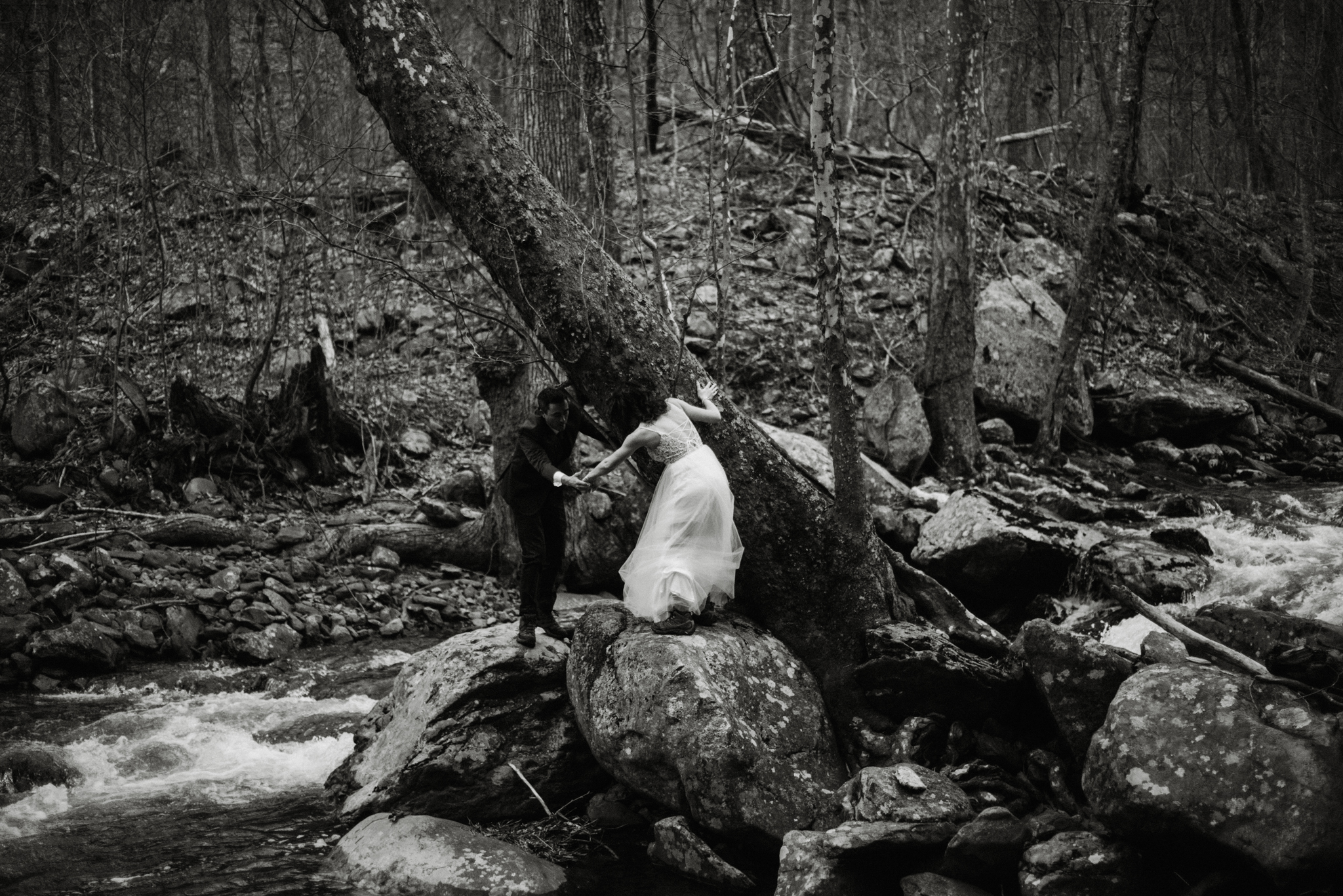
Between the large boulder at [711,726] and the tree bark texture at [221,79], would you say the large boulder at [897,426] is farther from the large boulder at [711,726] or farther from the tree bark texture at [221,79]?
the tree bark texture at [221,79]

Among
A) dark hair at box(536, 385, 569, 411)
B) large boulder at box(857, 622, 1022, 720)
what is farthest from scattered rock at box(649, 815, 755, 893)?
dark hair at box(536, 385, 569, 411)

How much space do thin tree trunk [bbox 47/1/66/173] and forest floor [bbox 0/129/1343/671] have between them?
0.44 meters

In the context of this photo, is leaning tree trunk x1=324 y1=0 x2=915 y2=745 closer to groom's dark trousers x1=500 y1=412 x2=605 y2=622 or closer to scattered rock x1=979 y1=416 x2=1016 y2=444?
groom's dark trousers x1=500 y1=412 x2=605 y2=622

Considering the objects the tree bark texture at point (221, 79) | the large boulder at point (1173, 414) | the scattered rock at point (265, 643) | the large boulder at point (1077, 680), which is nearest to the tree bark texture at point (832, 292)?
the large boulder at point (1077, 680)

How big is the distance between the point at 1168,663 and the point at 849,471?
2.54m

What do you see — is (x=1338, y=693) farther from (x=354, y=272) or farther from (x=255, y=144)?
(x=354, y=272)

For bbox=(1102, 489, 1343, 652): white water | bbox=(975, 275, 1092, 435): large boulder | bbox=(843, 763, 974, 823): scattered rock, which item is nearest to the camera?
bbox=(843, 763, 974, 823): scattered rock

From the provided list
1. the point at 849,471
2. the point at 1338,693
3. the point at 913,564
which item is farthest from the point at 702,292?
the point at 1338,693

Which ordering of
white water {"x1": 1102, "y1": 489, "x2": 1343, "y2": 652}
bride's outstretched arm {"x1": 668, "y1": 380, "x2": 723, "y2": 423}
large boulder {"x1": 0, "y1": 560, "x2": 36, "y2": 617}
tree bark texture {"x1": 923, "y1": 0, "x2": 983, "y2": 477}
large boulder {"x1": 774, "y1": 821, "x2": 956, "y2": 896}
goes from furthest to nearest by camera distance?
tree bark texture {"x1": 923, "y1": 0, "x2": 983, "y2": 477}, large boulder {"x1": 0, "y1": 560, "x2": 36, "y2": 617}, white water {"x1": 1102, "y1": 489, "x2": 1343, "y2": 652}, bride's outstretched arm {"x1": 668, "y1": 380, "x2": 723, "y2": 423}, large boulder {"x1": 774, "y1": 821, "x2": 956, "y2": 896}

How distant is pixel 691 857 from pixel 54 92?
1272 cm

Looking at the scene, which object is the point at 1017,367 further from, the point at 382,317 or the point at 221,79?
the point at 221,79

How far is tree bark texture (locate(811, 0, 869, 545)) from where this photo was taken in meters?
6.88

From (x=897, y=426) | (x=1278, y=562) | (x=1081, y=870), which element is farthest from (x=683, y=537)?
(x=897, y=426)

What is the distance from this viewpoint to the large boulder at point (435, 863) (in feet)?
18.0
